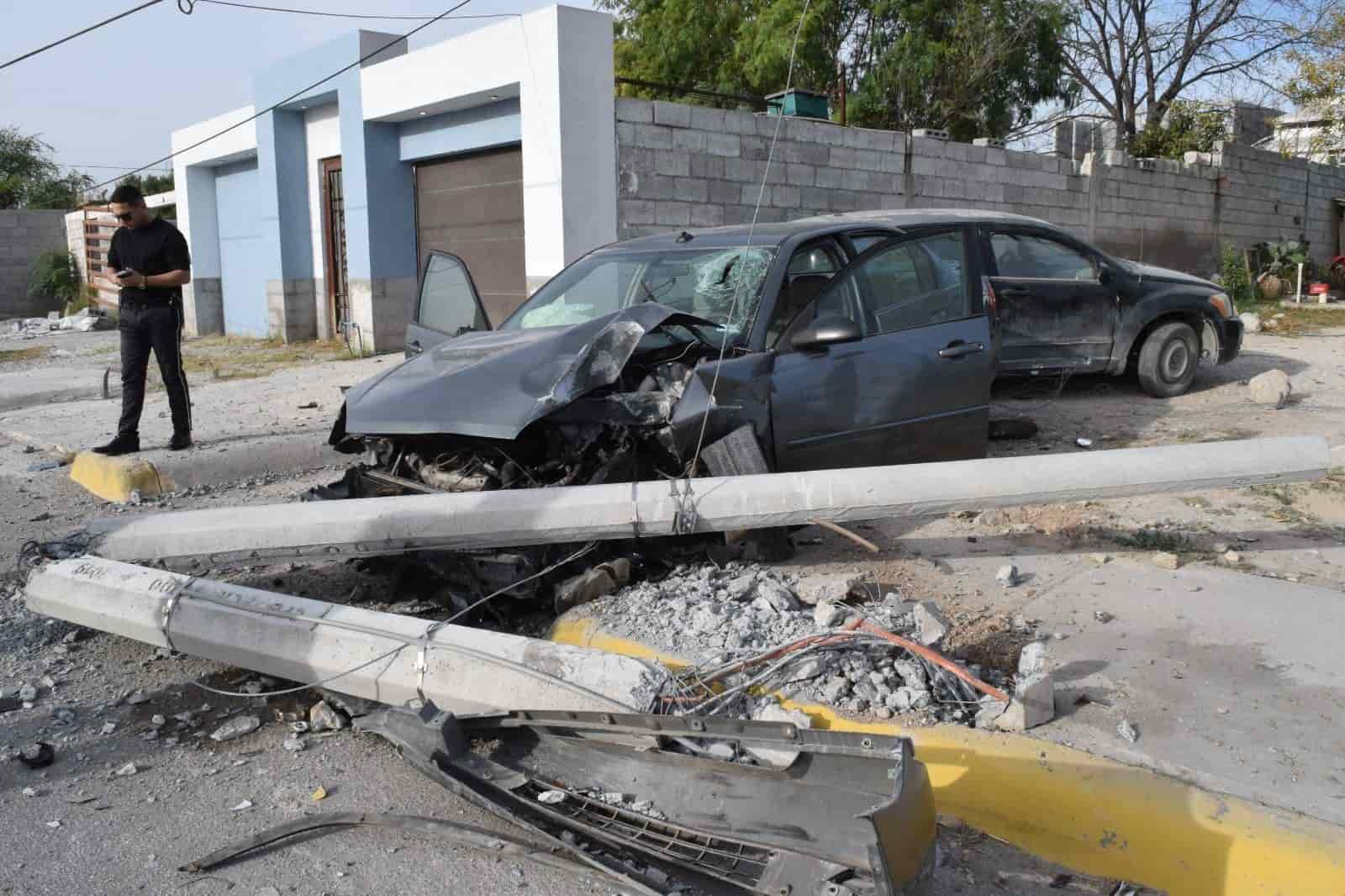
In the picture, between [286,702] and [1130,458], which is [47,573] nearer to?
[286,702]

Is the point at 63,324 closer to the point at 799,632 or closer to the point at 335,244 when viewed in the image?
the point at 335,244

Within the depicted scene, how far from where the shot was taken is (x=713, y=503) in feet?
13.5

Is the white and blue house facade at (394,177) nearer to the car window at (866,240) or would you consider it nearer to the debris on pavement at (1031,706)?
the car window at (866,240)

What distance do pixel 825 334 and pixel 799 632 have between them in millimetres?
1501

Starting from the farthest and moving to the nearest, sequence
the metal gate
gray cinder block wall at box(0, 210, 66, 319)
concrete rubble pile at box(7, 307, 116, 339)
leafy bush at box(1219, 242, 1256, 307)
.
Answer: gray cinder block wall at box(0, 210, 66, 319)
concrete rubble pile at box(7, 307, 116, 339)
leafy bush at box(1219, 242, 1256, 307)
the metal gate

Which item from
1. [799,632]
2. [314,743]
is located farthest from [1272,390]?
[314,743]

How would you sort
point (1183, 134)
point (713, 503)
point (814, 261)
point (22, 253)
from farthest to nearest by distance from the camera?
point (22, 253), point (1183, 134), point (814, 261), point (713, 503)

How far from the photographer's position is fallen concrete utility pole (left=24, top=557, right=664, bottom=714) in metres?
3.29

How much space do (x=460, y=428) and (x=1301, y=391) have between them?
24.9ft

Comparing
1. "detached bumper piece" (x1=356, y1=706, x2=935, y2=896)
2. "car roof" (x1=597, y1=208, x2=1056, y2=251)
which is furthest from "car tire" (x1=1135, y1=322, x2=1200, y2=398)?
"detached bumper piece" (x1=356, y1=706, x2=935, y2=896)

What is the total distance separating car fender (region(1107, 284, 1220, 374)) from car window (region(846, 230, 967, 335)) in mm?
3355

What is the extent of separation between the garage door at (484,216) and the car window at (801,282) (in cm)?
686

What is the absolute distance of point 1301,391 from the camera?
8.81m

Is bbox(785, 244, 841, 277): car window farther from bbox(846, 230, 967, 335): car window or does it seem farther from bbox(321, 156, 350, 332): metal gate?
bbox(321, 156, 350, 332): metal gate
